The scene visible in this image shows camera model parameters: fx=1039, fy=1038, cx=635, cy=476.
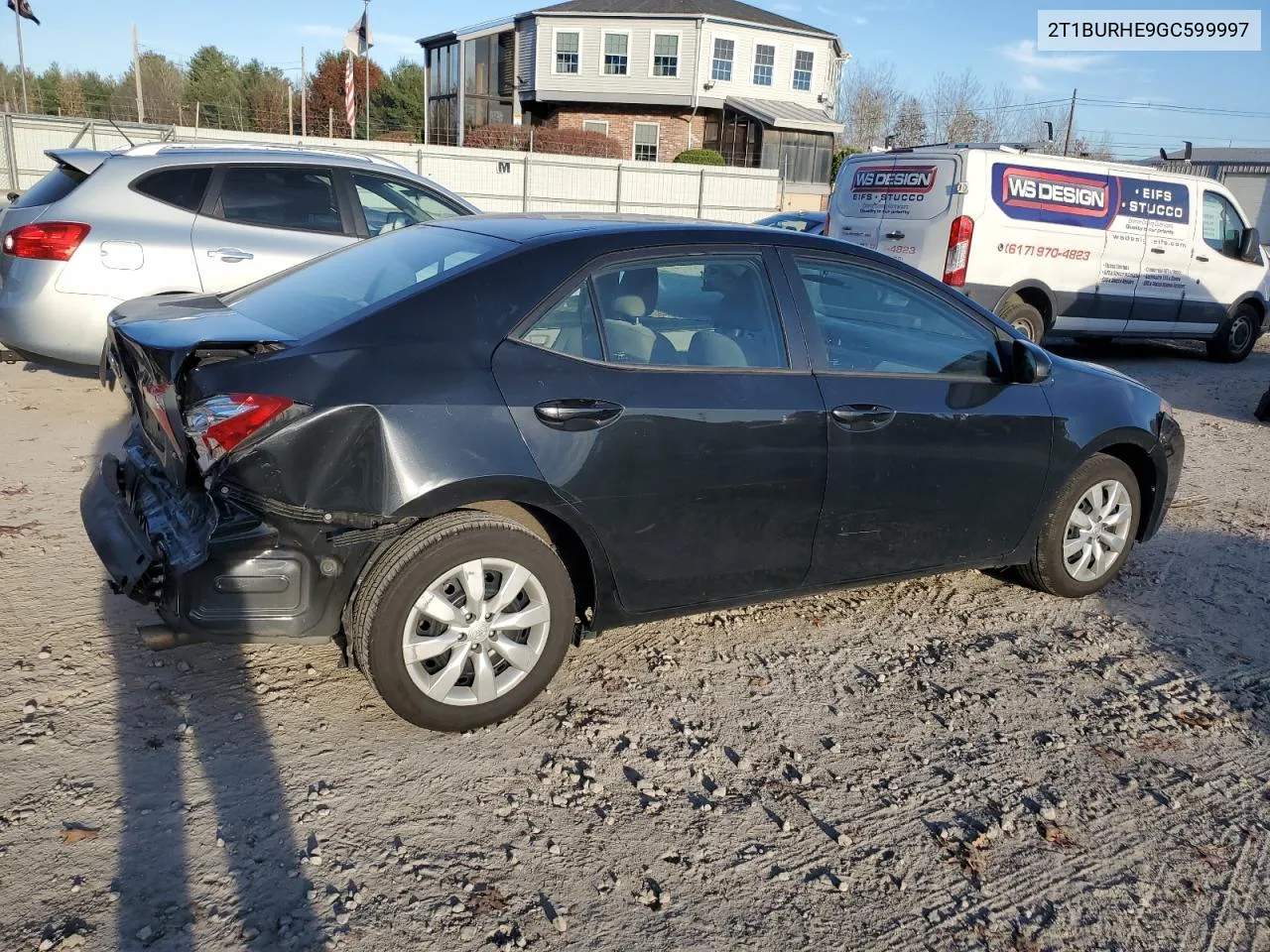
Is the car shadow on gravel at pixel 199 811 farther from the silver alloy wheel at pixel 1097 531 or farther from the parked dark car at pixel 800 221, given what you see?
the parked dark car at pixel 800 221

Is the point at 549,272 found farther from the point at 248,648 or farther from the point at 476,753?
→ the point at 248,648

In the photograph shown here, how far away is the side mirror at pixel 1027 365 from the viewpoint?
4.33 metres

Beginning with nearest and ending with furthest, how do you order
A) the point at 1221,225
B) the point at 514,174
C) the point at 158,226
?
the point at 158,226 < the point at 1221,225 < the point at 514,174

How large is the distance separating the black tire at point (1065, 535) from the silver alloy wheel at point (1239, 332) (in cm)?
974

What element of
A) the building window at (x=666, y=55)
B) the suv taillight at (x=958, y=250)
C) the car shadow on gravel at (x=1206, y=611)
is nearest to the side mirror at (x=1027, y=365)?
the car shadow on gravel at (x=1206, y=611)

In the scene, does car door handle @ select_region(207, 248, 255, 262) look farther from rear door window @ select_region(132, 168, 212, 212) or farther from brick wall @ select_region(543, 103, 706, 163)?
brick wall @ select_region(543, 103, 706, 163)

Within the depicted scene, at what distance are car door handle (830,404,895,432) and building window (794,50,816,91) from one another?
4319cm

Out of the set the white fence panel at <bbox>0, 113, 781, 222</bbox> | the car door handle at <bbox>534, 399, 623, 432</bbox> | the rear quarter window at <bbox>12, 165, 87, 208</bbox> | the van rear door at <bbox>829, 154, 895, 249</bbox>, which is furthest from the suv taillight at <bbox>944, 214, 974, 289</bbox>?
the white fence panel at <bbox>0, 113, 781, 222</bbox>

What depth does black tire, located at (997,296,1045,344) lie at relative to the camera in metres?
10.9

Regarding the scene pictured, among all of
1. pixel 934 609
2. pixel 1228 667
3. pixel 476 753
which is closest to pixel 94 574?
pixel 476 753

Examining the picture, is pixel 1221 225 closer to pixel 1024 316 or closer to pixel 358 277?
pixel 1024 316

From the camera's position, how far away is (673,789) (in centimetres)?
323

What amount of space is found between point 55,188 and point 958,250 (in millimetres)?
7882

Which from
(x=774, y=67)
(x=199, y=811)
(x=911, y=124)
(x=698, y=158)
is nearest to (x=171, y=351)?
(x=199, y=811)
